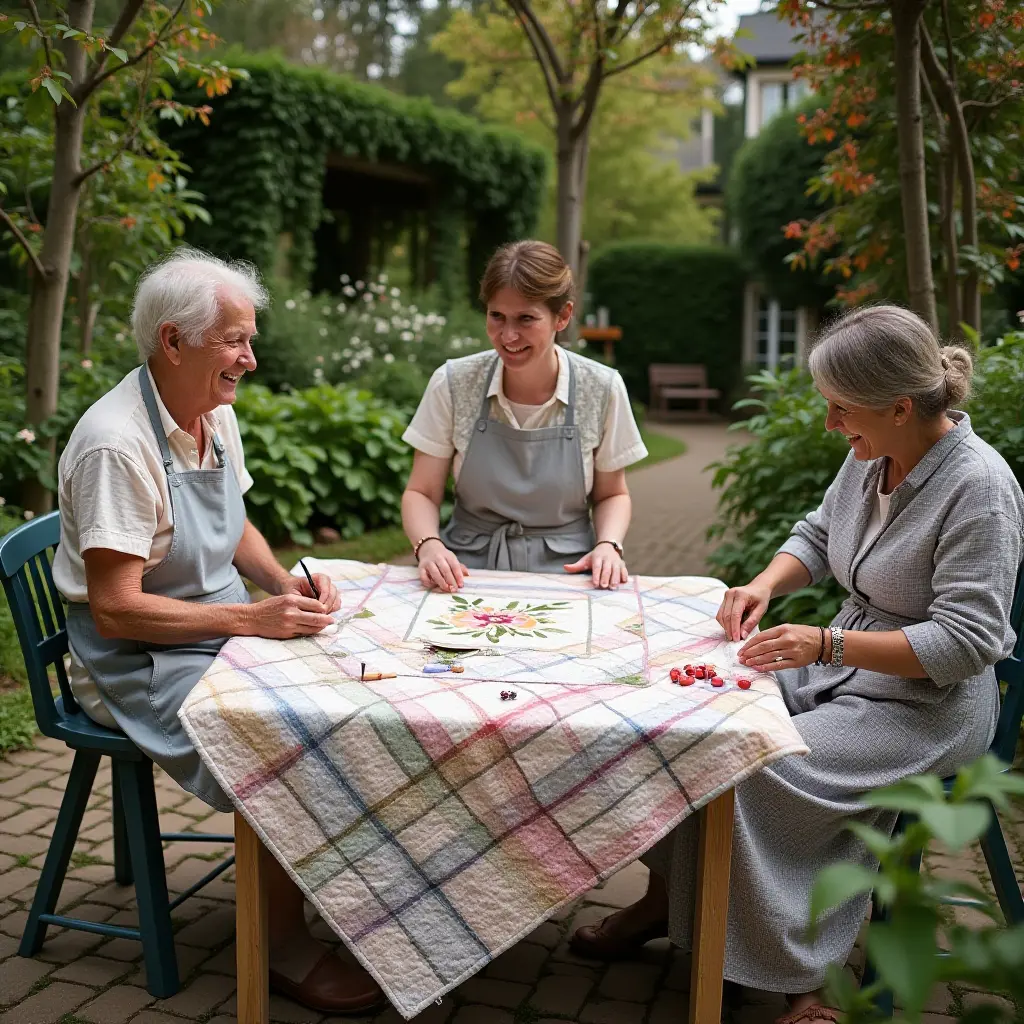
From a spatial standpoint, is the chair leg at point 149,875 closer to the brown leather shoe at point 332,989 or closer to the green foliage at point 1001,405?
the brown leather shoe at point 332,989

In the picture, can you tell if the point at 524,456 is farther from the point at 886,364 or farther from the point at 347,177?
the point at 347,177

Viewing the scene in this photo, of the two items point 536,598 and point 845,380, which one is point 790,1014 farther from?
point 845,380

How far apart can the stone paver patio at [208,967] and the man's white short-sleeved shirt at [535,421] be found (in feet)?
4.01

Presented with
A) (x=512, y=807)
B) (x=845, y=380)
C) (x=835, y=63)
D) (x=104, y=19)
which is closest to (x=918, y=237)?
(x=835, y=63)

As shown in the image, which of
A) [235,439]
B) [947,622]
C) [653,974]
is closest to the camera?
[947,622]

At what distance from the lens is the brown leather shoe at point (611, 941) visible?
2.72m

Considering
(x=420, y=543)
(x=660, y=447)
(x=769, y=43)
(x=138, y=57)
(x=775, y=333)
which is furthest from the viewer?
(x=769, y=43)

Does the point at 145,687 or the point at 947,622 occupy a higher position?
the point at 947,622

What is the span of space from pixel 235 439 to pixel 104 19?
14.7 m

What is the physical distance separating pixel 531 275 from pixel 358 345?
8.23 meters

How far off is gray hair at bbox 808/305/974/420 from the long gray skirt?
62 centimetres

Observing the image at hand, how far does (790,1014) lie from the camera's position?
2.33 m

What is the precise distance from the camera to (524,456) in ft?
10.6

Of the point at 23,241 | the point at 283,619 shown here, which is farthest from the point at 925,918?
the point at 23,241
